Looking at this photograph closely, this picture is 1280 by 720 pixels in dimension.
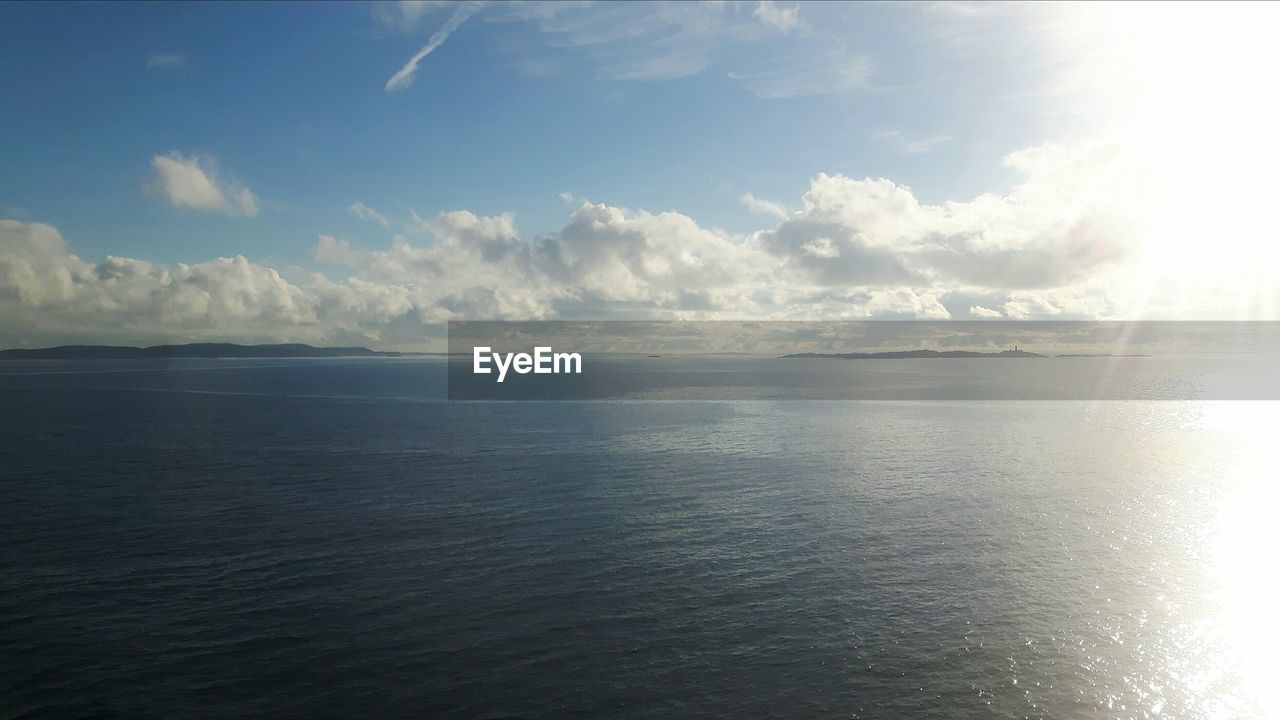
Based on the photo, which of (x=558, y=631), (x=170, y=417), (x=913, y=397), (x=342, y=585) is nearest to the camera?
(x=558, y=631)

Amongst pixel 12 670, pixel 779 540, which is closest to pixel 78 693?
pixel 12 670

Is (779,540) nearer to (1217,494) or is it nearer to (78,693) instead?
(78,693)

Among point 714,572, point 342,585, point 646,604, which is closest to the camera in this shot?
point 646,604

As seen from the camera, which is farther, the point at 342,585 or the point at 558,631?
the point at 342,585

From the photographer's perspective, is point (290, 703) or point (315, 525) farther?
point (315, 525)

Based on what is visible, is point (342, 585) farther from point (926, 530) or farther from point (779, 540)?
point (926, 530)

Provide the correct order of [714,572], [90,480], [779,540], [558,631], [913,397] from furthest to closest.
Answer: [913,397], [90,480], [779,540], [714,572], [558,631]

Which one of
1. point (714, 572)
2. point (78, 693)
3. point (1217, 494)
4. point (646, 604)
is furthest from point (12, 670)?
point (1217, 494)
